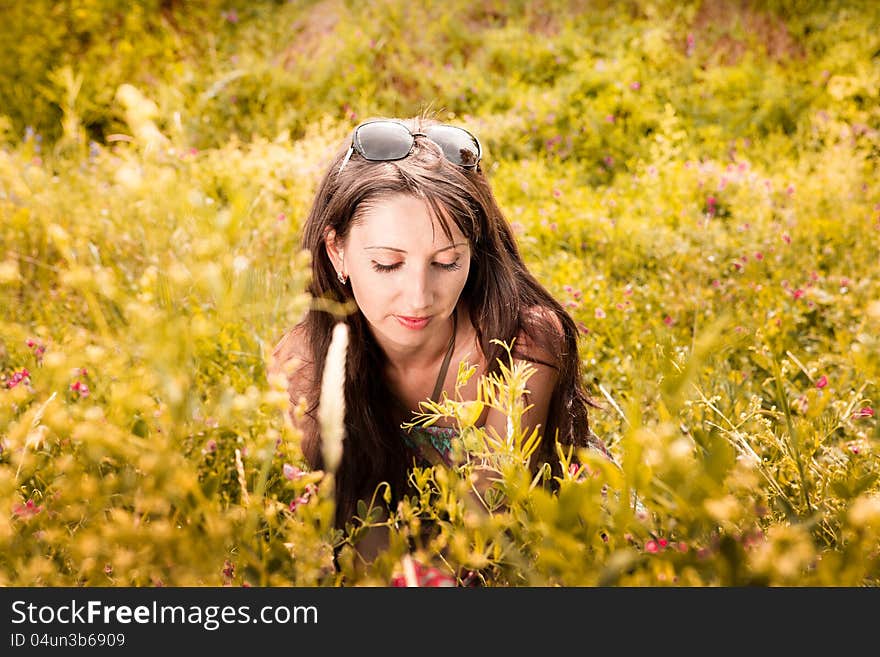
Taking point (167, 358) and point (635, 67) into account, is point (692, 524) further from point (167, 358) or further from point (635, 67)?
point (635, 67)

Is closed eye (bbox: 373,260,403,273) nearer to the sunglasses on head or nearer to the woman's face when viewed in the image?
the woman's face

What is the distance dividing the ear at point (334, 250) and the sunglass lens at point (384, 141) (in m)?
0.22

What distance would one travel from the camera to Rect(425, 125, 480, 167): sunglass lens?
191cm

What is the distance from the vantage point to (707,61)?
6301 millimetres

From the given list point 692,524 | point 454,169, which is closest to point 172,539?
point 692,524

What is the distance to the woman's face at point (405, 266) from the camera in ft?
5.39

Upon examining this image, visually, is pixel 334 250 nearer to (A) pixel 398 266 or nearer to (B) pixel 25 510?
(A) pixel 398 266

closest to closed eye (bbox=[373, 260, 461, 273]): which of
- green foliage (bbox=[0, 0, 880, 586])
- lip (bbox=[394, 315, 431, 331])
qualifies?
lip (bbox=[394, 315, 431, 331])

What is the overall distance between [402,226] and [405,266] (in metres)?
0.10

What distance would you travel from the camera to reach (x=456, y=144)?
1.92 metres

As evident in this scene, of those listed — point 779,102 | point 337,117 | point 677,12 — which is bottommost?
point 337,117
